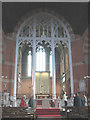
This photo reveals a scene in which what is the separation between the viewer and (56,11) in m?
20.0

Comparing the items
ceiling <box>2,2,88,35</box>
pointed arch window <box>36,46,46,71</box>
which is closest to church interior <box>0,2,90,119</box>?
ceiling <box>2,2,88,35</box>

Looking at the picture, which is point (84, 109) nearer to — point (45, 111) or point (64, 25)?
point (45, 111)

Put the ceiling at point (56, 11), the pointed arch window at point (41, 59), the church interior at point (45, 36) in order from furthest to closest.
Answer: the pointed arch window at point (41, 59) < the ceiling at point (56, 11) < the church interior at point (45, 36)

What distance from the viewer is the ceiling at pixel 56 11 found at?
1903 cm

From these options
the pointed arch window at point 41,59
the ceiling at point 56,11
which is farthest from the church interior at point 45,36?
the pointed arch window at point 41,59

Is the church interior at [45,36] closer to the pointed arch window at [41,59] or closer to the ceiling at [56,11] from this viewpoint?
the ceiling at [56,11]

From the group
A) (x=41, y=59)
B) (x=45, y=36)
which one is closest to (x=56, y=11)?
(x=45, y=36)

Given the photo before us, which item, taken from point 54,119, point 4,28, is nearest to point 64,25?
point 4,28

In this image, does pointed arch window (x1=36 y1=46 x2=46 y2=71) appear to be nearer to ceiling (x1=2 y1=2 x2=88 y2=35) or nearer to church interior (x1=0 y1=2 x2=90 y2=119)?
church interior (x1=0 y1=2 x2=90 y2=119)

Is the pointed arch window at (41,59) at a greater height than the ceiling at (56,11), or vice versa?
the ceiling at (56,11)

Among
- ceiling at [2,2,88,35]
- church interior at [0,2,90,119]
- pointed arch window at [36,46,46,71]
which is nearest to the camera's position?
church interior at [0,2,90,119]

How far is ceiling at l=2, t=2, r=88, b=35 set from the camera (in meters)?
19.0

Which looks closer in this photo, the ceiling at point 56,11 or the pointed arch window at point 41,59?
the ceiling at point 56,11

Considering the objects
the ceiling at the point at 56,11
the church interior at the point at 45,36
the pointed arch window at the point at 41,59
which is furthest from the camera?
the pointed arch window at the point at 41,59
